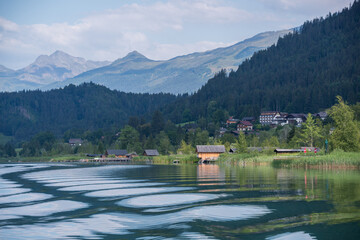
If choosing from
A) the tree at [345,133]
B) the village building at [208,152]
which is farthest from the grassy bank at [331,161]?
the village building at [208,152]

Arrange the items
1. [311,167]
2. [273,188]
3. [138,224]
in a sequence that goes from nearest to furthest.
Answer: [138,224]
[273,188]
[311,167]

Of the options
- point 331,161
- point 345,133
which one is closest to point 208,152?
point 345,133

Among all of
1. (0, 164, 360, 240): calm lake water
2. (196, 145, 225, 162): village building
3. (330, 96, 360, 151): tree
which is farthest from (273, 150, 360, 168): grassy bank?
(196, 145, 225, 162): village building

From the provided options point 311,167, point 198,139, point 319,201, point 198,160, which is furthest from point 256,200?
point 198,139

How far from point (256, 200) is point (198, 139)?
538ft

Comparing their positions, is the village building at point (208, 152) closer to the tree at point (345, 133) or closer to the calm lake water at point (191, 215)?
the tree at point (345, 133)

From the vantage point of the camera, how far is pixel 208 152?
5635 inches

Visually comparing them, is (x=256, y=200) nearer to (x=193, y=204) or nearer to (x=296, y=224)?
(x=193, y=204)

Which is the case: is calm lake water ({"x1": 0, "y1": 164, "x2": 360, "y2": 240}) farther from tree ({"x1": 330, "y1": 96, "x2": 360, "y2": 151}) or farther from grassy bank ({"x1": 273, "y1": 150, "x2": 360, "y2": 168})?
tree ({"x1": 330, "y1": 96, "x2": 360, "y2": 151})

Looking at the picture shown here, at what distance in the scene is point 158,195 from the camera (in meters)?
37.8

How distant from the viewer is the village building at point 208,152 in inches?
5586

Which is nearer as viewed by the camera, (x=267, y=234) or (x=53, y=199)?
(x=267, y=234)

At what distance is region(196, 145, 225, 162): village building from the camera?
142m

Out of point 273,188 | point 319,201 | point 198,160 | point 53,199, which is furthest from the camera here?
point 198,160
